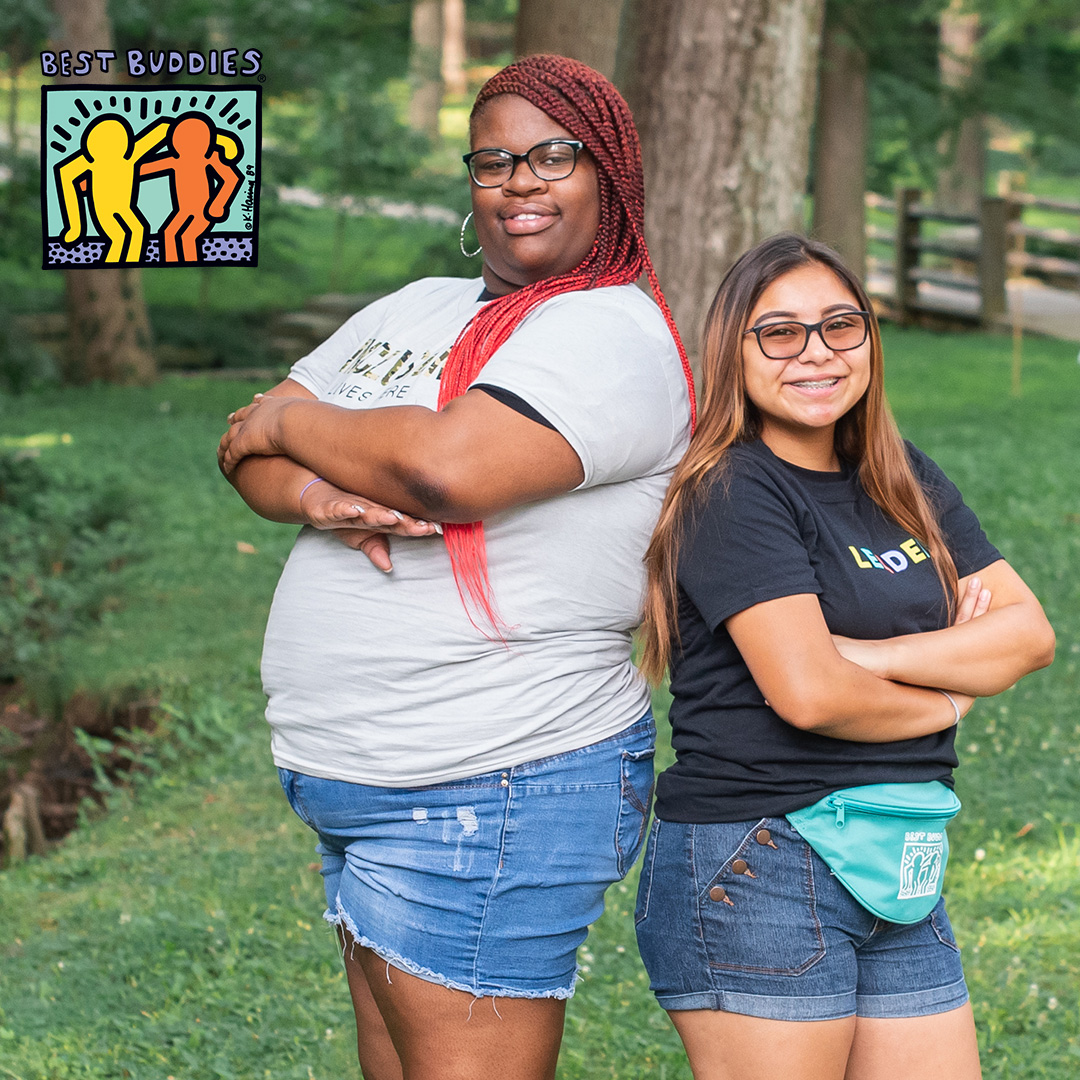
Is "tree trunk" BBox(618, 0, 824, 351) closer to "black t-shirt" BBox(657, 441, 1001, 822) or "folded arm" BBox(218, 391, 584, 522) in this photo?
"black t-shirt" BBox(657, 441, 1001, 822)

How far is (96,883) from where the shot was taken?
4.52 metres

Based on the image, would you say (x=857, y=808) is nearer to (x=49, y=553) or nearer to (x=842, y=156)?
(x=49, y=553)

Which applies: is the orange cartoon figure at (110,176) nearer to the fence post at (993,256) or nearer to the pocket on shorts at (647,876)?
the pocket on shorts at (647,876)

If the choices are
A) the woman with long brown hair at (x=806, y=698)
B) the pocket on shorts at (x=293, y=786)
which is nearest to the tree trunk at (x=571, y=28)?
the woman with long brown hair at (x=806, y=698)

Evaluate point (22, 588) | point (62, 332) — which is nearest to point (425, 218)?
point (62, 332)

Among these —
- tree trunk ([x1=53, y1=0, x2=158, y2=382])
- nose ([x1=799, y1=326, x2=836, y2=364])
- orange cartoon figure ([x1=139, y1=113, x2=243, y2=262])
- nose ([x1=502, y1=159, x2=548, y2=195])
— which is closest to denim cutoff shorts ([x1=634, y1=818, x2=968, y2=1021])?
nose ([x1=799, y1=326, x2=836, y2=364])

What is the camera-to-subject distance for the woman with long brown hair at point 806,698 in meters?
2.03

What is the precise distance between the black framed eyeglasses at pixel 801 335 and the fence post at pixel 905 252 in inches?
647

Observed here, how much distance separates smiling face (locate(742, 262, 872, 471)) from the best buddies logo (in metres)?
1.55

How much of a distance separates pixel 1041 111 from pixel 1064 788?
487 inches

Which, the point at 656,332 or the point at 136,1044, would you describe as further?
the point at 136,1044

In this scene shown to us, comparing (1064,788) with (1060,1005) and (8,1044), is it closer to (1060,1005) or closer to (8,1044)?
(1060,1005)

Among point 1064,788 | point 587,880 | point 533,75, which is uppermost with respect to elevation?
point 533,75

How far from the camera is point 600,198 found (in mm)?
2240
